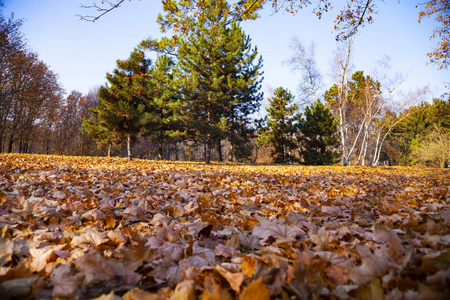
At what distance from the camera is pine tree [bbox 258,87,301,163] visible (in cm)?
2058

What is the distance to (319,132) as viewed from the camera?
1886 cm

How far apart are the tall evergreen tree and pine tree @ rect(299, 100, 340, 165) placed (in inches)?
187

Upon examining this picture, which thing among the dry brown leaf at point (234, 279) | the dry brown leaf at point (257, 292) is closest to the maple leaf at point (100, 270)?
the dry brown leaf at point (234, 279)

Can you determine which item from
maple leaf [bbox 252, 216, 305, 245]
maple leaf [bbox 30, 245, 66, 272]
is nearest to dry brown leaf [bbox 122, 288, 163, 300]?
maple leaf [bbox 30, 245, 66, 272]

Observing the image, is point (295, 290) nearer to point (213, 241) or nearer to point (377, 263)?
point (377, 263)

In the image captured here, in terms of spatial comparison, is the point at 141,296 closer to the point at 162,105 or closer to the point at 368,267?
the point at 368,267

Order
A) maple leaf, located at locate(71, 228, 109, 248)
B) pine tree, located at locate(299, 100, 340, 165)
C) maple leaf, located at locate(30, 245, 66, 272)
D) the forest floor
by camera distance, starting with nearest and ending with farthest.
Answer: the forest floor, maple leaf, located at locate(30, 245, 66, 272), maple leaf, located at locate(71, 228, 109, 248), pine tree, located at locate(299, 100, 340, 165)

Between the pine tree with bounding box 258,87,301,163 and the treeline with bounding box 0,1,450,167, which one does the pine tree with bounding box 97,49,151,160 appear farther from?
the pine tree with bounding box 258,87,301,163

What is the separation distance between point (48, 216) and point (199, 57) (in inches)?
579

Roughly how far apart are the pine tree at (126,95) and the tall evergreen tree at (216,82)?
2.79m

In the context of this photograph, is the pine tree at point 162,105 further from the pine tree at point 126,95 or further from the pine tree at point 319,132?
the pine tree at point 319,132

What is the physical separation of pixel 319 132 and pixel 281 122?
3535mm

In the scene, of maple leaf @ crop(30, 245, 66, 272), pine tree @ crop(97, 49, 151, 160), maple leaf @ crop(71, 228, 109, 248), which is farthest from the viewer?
pine tree @ crop(97, 49, 151, 160)

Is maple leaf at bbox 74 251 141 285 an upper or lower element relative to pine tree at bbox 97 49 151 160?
lower
